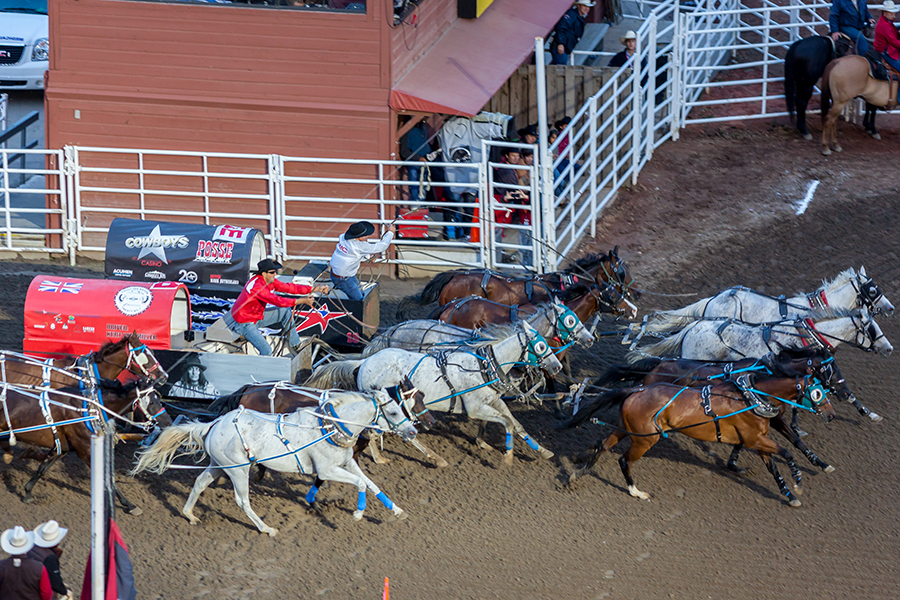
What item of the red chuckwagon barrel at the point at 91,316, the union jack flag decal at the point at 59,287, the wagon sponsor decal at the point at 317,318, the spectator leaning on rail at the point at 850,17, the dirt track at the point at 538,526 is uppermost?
the spectator leaning on rail at the point at 850,17

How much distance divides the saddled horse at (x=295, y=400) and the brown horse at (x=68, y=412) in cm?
68

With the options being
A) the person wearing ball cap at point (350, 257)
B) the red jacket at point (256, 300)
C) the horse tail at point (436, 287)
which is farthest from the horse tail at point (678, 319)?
the red jacket at point (256, 300)

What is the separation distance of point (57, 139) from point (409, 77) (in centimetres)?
554

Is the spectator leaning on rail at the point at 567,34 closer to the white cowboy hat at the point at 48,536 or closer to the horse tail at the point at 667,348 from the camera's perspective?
the horse tail at the point at 667,348

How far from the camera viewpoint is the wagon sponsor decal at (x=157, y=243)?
1070 centimetres

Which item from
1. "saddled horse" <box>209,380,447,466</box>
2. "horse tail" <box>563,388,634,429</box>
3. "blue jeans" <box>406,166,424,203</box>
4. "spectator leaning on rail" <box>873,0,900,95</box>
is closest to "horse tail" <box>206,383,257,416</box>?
"saddled horse" <box>209,380,447,466</box>

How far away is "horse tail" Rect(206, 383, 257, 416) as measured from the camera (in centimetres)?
874

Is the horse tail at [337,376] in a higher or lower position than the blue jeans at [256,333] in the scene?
lower

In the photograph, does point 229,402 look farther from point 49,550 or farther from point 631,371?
point 631,371

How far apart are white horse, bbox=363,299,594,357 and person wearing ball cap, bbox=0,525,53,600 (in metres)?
4.47

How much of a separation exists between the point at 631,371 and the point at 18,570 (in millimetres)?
5831

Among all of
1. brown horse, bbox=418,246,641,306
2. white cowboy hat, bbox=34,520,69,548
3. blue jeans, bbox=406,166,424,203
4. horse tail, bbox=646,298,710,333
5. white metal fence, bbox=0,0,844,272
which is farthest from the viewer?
blue jeans, bbox=406,166,424,203

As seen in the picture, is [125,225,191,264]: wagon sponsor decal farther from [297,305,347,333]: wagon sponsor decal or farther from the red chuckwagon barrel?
[297,305,347,333]: wagon sponsor decal

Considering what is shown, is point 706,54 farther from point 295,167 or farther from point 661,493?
point 661,493
